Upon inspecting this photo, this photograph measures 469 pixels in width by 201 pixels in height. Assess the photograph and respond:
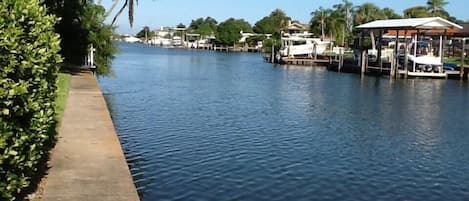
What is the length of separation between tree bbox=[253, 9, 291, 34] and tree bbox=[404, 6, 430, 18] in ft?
157

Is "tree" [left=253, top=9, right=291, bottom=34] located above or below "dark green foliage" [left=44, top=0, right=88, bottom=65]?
above

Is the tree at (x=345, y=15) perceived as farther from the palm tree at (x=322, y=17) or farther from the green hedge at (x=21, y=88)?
the green hedge at (x=21, y=88)

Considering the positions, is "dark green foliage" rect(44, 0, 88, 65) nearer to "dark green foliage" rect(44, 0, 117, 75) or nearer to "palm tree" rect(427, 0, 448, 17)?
"dark green foliage" rect(44, 0, 117, 75)

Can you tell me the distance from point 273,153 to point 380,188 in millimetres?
3875

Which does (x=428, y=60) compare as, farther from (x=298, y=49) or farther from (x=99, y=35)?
(x=298, y=49)

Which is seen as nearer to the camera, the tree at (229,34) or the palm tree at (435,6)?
the palm tree at (435,6)

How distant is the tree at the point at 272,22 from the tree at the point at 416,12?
47.9 meters

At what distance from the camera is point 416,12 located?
111 metres

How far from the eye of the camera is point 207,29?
195125 mm

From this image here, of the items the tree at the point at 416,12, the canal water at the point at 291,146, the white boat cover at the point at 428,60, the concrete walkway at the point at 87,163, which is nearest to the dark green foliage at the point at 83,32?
the canal water at the point at 291,146

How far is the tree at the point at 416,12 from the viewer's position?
109 meters

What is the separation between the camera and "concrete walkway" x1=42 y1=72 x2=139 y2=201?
8188mm

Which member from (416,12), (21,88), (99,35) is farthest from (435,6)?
(21,88)

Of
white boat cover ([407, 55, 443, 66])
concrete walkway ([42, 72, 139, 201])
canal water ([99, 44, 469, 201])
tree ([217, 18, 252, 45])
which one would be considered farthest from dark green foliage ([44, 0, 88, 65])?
tree ([217, 18, 252, 45])
